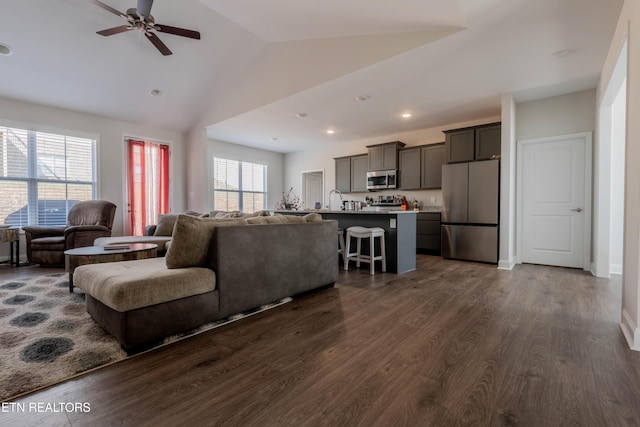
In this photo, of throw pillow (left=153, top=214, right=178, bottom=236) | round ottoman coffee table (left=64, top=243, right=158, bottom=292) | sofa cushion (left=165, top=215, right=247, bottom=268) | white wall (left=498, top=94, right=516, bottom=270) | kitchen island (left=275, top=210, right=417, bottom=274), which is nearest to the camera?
sofa cushion (left=165, top=215, right=247, bottom=268)

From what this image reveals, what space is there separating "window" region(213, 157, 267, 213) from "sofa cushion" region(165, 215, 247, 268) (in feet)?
17.5

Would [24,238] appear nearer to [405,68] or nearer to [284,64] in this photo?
[284,64]

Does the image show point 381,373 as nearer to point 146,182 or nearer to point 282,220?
point 282,220

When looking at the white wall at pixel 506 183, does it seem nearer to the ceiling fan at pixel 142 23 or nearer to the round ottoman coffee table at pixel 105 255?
the ceiling fan at pixel 142 23

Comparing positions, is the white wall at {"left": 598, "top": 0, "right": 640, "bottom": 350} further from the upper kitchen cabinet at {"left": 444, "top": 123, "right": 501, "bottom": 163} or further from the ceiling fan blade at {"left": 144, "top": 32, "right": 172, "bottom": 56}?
the ceiling fan blade at {"left": 144, "top": 32, "right": 172, "bottom": 56}

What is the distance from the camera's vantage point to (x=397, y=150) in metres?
6.35

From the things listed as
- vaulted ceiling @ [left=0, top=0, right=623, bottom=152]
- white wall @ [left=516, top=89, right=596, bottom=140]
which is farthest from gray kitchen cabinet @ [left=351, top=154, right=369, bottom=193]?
white wall @ [left=516, top=89, right=596, bottom=140]

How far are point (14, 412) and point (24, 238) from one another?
4.88m

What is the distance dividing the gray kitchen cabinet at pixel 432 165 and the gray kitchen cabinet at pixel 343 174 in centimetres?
190

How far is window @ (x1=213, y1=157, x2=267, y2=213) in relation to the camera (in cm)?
731

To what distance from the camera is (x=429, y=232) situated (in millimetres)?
5676

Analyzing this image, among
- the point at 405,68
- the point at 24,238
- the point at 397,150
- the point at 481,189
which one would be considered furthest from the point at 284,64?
the point at 24,238

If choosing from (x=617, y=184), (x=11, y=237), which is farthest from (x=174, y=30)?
(x=617, y=184)

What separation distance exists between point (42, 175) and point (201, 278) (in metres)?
4.83
